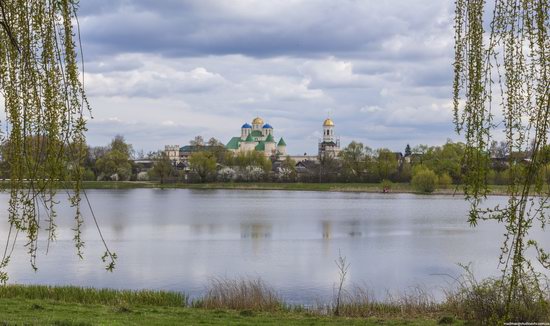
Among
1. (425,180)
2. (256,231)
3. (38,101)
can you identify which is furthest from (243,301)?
(425,180)

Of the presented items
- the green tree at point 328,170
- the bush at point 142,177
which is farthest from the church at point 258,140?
the green tree at point 328,170

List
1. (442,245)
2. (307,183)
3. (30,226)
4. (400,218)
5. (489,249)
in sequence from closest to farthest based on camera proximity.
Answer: (30,226), (489,249), (442,245), (400,218), (307,183)

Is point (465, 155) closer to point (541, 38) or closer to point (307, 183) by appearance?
point (541, 38)

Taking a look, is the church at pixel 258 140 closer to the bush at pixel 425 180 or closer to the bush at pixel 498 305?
the bush at pixel 425 180

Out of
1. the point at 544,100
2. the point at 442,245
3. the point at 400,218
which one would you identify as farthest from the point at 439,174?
the point at 544,100

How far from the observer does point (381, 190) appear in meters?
69.4

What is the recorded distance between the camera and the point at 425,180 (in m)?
62.8

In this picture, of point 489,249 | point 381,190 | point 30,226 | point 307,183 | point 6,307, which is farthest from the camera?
point 307,183

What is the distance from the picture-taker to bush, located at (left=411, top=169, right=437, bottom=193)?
62.6 metres

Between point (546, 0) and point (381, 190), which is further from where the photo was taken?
point (381, 190)

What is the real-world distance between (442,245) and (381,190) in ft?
154

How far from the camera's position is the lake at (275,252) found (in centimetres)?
1531

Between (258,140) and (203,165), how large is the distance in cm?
5662

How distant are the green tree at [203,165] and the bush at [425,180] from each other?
1047 inches
